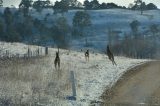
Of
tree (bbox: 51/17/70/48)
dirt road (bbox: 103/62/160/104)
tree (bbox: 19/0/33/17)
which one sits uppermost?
dirt road (bbox: 103/62/160/104)

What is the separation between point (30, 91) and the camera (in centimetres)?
1652

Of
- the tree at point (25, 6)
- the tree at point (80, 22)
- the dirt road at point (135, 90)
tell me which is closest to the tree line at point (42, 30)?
the tree at point (80, 22)

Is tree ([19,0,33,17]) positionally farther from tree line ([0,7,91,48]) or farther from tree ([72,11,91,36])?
tree ([72,11,91,36])

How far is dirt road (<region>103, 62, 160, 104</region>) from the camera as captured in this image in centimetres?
1734

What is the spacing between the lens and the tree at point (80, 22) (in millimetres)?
170875

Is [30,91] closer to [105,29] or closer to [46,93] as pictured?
[46,93]

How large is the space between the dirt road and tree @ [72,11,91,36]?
5619 inches

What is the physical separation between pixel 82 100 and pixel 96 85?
4979 millimetres

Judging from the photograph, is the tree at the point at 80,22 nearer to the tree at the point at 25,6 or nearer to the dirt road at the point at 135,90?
the tree at the point at 25,6

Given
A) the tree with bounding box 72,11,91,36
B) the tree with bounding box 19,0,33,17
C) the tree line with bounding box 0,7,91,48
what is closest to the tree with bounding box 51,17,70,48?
the tree line with bounding box 0,7,91,48

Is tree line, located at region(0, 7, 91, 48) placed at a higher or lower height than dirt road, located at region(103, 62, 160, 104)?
lower

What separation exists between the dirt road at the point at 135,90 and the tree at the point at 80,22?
468 feet

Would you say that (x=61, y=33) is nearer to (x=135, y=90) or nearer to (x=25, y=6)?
(x=25, y=6)

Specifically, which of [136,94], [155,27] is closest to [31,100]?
[136,94]
